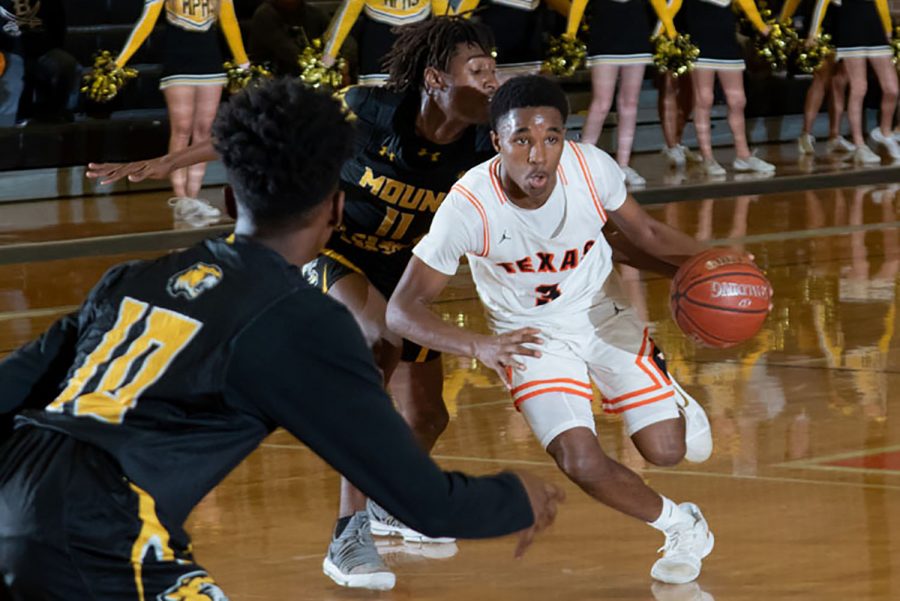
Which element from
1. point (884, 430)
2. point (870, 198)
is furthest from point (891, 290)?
point (870, 198)

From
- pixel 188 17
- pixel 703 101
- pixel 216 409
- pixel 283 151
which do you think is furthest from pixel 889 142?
pixel 216 409

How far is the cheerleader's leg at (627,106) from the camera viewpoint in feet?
45.0

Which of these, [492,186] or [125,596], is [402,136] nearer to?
[492,186]

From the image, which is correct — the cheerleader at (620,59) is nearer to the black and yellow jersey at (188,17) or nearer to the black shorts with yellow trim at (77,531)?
the black and yellow jersey at (188,17)

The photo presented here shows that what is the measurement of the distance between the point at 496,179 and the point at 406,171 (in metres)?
0.79

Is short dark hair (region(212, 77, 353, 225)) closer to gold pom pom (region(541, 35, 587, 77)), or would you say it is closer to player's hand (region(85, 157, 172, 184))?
player's hand (region(85, 157, 172, 184))

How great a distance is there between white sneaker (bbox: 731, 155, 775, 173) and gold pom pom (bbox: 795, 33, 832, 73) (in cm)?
99

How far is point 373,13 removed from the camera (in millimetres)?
12953

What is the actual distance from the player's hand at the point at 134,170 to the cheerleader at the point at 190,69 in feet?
21.8

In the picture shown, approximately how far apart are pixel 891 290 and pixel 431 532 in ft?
22.6

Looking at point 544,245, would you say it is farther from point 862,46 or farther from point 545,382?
point 862,46

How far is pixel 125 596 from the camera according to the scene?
279 centimetres

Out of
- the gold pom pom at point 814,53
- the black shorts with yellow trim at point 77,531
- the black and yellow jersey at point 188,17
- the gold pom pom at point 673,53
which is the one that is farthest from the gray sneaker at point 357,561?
the gold pom pom at point 814,53

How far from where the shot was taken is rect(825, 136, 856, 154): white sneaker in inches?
648
